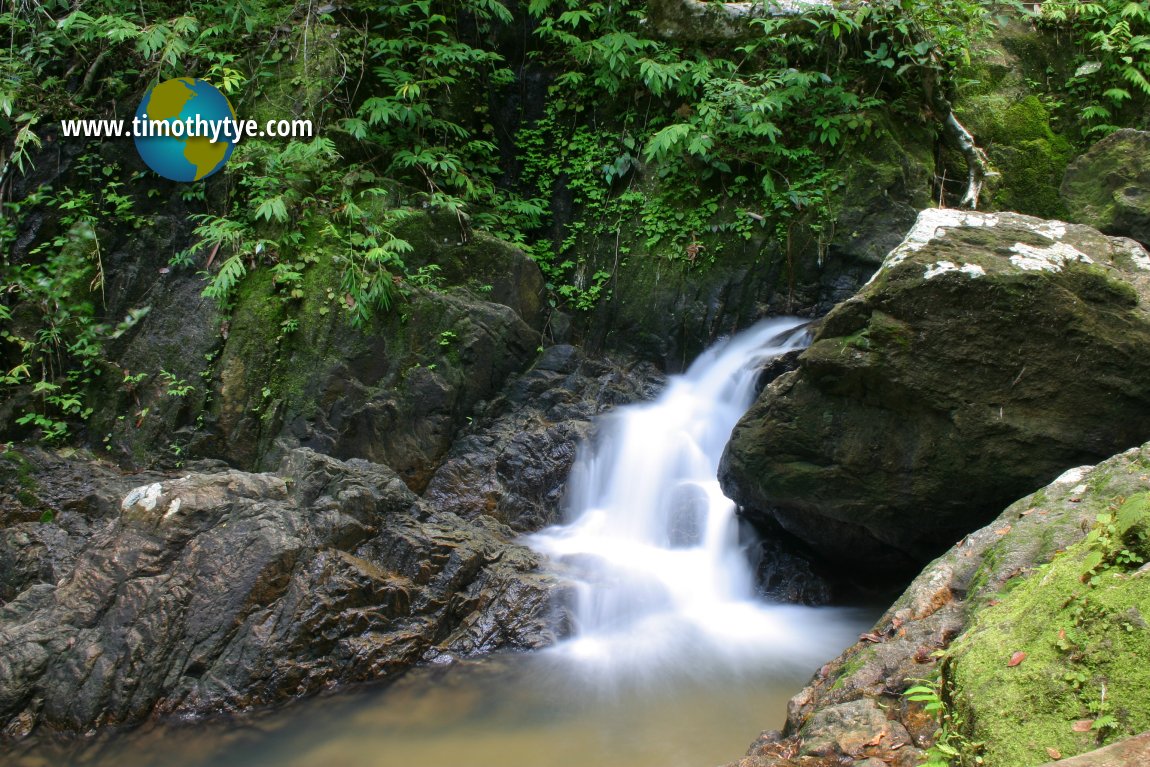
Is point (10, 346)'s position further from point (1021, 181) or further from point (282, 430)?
point (1021, 181)

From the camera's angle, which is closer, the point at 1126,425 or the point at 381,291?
the point at 1126,425

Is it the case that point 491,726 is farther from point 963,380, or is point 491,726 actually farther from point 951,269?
point 951,269

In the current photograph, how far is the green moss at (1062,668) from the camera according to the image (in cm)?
192

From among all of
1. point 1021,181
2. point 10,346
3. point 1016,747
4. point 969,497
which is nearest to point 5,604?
→ point 10,346

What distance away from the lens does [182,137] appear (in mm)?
8250

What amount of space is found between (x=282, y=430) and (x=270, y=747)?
11.6 feet

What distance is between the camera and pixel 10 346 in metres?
7.31

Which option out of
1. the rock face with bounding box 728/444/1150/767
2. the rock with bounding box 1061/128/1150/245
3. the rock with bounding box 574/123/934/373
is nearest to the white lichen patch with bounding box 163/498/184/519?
the rock face with bounding box 728/444/1150/767

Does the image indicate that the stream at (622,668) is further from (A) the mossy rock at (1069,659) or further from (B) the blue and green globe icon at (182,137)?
(B) the blue and green globe icon at (182,137)

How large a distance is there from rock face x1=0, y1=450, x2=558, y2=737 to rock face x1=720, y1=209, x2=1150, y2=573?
93.8 inches

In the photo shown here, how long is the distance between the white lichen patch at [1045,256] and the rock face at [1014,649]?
1.71m

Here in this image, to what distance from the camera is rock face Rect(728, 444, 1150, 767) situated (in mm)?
1986

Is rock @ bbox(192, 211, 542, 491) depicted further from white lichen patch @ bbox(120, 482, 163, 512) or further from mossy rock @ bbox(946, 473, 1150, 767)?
mossy rock @ bbox(946, 473, 1150, 767)

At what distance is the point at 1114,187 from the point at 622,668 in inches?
233
